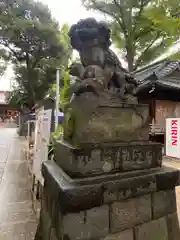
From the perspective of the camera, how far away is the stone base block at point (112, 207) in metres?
1.38

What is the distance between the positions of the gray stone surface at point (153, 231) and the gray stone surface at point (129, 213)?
0.18 feet

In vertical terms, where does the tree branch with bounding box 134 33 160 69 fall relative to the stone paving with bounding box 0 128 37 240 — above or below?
above

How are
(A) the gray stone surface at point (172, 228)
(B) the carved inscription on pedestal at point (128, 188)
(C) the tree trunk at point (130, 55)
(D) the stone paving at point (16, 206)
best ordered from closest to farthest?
(B) the carved inscription on pedestal at point (128, 188), (A) the gray stone surface at point (172, 228), (D) the stone paving at point (16, 206), (C) the tree trunk at point (130, 55)

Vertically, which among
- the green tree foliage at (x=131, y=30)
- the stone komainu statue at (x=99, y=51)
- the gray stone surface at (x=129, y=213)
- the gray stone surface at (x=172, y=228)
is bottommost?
the gray stone surface at (x=172, y=228)

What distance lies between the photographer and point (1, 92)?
44094 millimetres

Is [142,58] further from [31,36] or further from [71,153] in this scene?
[71,153]

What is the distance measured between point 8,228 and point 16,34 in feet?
54.6

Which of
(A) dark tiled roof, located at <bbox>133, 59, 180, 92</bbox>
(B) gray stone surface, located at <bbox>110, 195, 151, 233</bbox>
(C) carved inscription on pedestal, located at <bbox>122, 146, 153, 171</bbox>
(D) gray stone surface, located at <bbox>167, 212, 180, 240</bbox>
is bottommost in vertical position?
(D) gray stone surface, located at <bbox>167, 212, 180, 240</bbox>

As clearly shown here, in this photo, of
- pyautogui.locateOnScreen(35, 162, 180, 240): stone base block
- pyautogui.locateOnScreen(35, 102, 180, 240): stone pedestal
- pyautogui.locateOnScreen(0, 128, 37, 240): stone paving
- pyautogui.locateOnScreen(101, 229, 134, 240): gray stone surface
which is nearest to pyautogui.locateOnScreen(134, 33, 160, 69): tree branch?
pyautogui.locateOnScreen(0, 128, 37, 240): stone paving

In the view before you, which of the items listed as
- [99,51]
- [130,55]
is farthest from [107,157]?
[130,55]

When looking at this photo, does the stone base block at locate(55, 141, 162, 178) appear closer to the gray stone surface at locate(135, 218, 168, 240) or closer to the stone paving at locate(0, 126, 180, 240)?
the gray stone surface at locate(135, 218, 168, 240)

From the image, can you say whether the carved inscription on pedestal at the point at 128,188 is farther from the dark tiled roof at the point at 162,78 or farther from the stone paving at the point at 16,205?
the dark tiled roof at the point at 162,78

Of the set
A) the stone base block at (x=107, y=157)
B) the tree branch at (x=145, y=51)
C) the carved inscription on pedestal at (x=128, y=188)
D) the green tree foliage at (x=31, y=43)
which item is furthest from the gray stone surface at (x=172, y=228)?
the green tree foliage at (x=31, y=43)

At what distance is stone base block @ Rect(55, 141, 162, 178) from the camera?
150 cm
